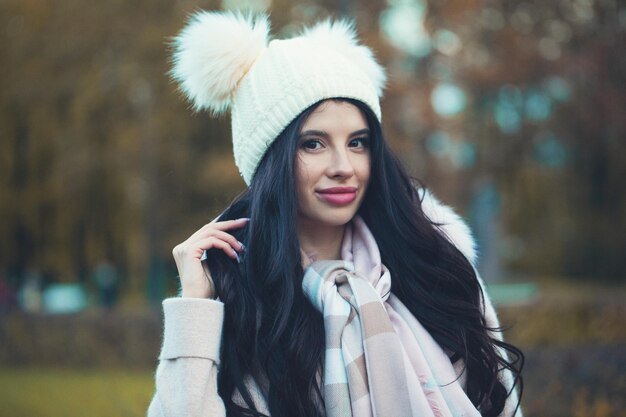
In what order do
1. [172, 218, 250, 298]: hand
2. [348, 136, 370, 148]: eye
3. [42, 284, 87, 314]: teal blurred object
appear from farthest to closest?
[42, 284, 87, 314]: teal blurred object < [348, 136, 370, 148]: eye < [172, 218, 250, 298]: hand

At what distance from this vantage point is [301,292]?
10.3 ft

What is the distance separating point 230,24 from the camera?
336 cm

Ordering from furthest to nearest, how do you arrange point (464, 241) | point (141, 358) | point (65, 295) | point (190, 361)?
1. point (65, 295)
2. point (141, 358)
3. point (464, 241)
4. point (190, 361)

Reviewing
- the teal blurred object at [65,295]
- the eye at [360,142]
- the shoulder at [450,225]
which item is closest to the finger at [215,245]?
the eye at [360,142]

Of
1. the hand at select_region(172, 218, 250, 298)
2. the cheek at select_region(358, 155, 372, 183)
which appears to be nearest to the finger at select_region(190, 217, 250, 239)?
the hand at select_region(172, 218, 250, 298)

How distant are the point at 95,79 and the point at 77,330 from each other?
223 inches

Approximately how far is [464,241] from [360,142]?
634 mm

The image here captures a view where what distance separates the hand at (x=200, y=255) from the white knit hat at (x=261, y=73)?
32 cm

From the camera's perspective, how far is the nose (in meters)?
3.04

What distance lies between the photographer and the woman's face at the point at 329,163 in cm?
308

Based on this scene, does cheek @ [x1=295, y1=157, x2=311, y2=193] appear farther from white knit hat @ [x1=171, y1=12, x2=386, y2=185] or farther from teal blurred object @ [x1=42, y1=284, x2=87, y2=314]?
teal blurred object @ [x1=42, y1=284, x2=87, y2=314]

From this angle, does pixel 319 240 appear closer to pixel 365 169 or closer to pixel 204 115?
pixel 365 169

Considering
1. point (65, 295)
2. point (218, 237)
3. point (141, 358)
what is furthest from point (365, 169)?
point (65, 295)

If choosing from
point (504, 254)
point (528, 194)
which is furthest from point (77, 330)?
point (504, 254)
